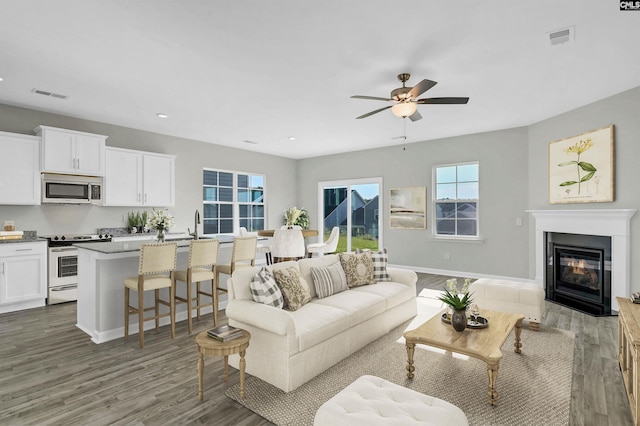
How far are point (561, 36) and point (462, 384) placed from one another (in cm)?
304

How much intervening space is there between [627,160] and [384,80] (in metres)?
3.32

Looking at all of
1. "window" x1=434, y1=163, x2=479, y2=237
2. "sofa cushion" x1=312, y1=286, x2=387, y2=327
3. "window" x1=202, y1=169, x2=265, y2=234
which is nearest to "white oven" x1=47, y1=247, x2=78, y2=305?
"window" x1=202, y1=169, x2=265, y2=234

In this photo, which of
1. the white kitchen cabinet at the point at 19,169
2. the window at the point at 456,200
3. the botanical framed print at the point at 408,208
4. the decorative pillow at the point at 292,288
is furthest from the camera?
the botanical framed print at the point at 408,208

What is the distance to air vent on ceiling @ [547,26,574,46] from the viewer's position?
287 cm

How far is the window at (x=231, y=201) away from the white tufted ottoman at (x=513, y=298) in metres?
5.54

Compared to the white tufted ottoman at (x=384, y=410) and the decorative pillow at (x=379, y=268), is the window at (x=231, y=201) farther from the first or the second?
the white tufted ottoman at (x=384, y=410)

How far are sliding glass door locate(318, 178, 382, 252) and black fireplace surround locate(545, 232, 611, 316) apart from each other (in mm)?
3578

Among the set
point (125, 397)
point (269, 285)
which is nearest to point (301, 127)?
point (269, 285)

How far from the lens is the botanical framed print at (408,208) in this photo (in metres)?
7.41

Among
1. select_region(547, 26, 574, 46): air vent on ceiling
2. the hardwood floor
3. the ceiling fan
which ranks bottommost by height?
the hardwood floor

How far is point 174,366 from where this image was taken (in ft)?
9.90

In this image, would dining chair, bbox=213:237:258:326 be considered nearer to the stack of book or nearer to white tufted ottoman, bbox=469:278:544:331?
the stack of book

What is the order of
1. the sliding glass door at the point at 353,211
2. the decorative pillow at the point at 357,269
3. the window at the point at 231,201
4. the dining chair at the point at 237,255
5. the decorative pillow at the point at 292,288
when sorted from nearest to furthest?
the decorative pillow at the point at 292,288, the decorative pillow at the point at 357,269, the dining chair at the point at 237,255, the window at the point at 231,201, the sliding glass door at the point at 353,211

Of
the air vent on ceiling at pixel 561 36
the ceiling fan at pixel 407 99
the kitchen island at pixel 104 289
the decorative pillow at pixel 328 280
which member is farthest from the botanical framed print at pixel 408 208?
the kitchen island at pixel 104 289
